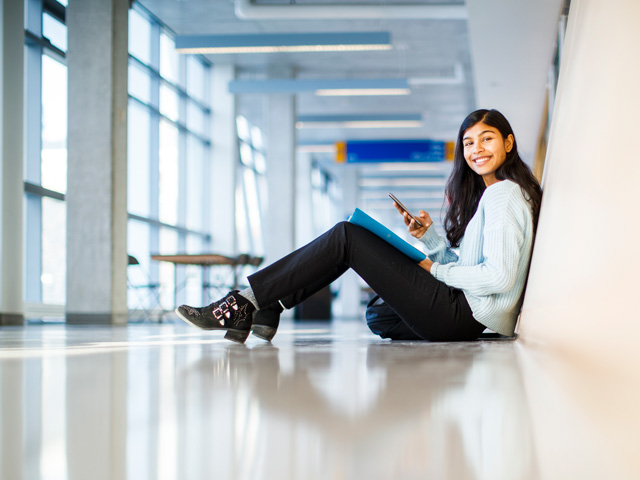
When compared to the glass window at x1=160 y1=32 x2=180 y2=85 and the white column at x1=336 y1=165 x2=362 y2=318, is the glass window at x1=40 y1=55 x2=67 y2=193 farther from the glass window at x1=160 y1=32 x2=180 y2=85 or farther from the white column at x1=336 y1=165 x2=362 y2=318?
the white column at x1=336 y1=165 x2=362 y2=318

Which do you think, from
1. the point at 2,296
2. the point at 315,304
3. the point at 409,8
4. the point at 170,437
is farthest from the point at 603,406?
the point at 315,304

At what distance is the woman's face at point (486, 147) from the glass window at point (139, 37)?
836 centimetres

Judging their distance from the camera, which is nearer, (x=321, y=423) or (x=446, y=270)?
(x=321, y=423)

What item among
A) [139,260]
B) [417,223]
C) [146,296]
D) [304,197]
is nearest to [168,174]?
[139,260]

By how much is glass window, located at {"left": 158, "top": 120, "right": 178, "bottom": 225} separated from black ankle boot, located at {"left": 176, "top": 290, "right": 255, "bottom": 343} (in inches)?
352

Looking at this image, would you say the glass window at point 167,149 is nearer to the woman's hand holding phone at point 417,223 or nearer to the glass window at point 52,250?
the glass window at point 52,250

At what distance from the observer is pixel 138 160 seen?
34.5 ft

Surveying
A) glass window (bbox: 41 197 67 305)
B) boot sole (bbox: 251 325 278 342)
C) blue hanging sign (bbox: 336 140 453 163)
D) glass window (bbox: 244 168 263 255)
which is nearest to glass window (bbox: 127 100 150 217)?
glass window (bbox: 41 197 67 305)

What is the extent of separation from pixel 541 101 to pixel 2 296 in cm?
786

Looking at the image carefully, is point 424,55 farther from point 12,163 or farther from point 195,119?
point 12,163

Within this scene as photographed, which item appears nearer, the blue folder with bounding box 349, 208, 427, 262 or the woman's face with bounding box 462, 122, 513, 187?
the blue folder with bounding box 349, 208, 427, 262

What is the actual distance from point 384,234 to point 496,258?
1.40ft

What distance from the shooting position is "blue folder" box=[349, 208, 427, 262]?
96.2 inches

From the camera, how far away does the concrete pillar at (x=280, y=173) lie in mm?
11531
